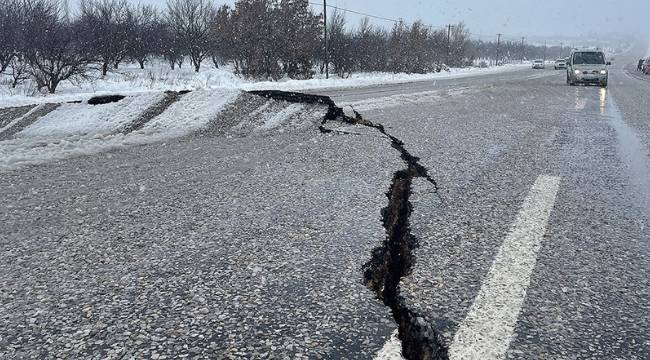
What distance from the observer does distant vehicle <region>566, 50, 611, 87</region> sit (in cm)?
1788

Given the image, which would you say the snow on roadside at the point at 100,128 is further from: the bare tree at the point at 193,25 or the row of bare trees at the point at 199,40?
the bare tree at the point at 193,25

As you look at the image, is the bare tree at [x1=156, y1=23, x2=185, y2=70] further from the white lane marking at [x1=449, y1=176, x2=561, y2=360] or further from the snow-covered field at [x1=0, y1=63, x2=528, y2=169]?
the white lane marking at [x1=449, y1=176, x2=561, y2=360]

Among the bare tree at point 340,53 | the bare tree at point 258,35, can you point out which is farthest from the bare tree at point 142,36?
the bare tree at point 340,53

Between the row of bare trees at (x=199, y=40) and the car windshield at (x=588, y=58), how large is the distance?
14241 mm

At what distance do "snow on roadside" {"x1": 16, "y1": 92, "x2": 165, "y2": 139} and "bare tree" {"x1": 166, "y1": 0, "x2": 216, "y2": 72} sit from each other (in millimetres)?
33220

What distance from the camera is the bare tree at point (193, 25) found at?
1626 inches

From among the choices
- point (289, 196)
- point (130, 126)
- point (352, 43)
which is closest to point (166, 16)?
point (352, 43)

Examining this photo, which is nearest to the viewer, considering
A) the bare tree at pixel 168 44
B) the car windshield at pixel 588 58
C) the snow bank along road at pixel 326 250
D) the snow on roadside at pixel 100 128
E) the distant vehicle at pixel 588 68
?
the snow bank along road at pixel 326 250

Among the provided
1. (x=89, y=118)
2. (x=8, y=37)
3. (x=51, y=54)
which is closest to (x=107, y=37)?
(x=8, y=37)

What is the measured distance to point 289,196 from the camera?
3.59 m

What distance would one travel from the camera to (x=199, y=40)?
1633 inches

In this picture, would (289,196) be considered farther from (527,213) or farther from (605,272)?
(605,272)

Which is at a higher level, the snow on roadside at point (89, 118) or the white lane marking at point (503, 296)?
the snow on roadside at point (89, 118)

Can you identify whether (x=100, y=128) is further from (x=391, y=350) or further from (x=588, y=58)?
(x=588, y=58)
